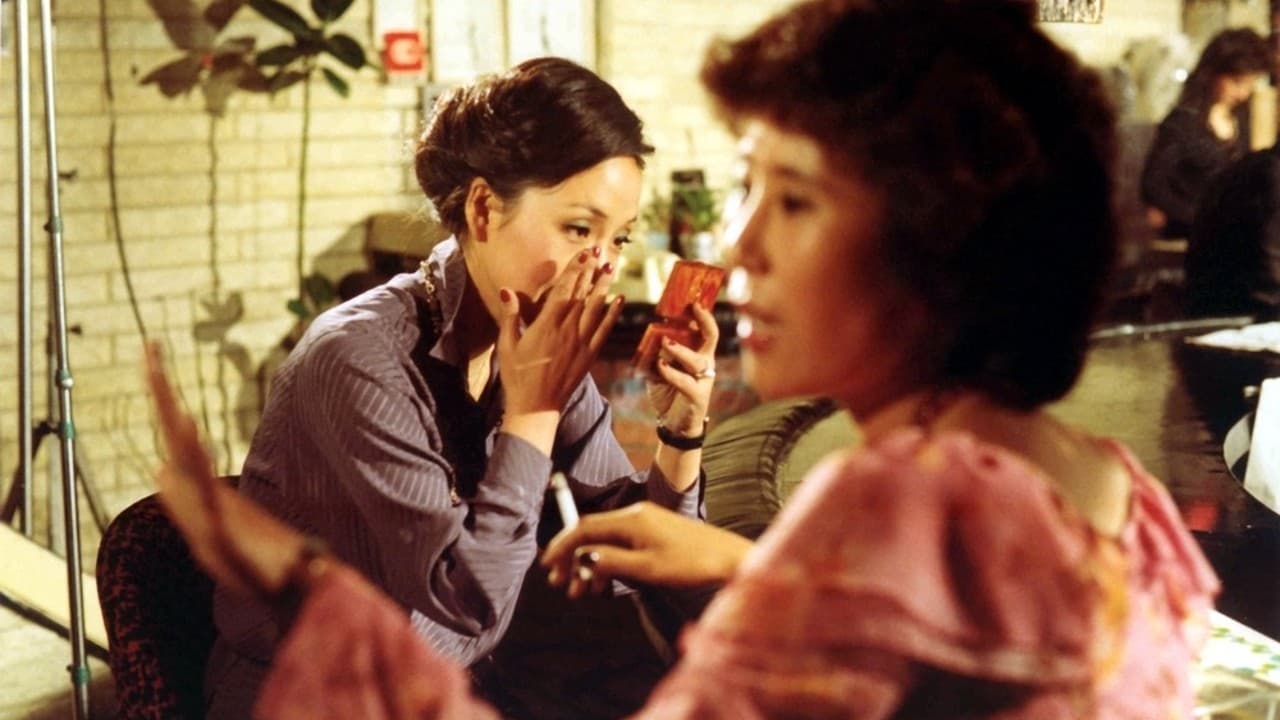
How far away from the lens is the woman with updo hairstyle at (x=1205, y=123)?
4676mm

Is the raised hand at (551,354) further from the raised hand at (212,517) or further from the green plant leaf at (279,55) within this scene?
the green plant leaf at (279,55)

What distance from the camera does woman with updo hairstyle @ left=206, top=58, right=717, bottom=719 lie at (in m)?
1.39

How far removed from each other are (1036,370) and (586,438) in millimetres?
1029

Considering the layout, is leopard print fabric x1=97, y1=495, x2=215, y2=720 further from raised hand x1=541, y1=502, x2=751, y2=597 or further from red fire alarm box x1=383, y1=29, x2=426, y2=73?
red fire alarm box x1=383, y1=29, x2=426, y2=73

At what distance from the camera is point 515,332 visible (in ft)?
4.75

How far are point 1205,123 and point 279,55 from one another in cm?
327

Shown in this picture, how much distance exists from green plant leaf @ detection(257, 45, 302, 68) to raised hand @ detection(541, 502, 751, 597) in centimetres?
341

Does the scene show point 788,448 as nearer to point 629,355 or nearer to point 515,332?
point 515,332

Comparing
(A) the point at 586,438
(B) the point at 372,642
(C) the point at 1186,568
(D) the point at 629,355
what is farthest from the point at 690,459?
(D) the point at 629,355

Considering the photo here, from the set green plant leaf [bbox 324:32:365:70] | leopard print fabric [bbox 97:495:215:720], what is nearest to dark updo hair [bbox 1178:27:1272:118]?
green plant leaf [bbox 324:32:365:70]

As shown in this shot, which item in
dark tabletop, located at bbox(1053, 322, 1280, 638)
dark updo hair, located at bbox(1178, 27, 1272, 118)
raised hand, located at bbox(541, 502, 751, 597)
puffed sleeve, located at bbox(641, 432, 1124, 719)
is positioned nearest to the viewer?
puffed sleeve, located at bbox(641, 432, 1124, 719)

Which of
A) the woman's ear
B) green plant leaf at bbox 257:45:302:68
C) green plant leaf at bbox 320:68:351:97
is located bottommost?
the woman's ear

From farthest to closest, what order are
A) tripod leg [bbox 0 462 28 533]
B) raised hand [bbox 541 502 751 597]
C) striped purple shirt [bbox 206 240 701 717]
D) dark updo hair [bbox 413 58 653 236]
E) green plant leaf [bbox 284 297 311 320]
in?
green plant leaf [bbox 284 297 311 320] < tripod leg [bbox 0 462 28 533] < dark updo hair [bbox 413 58 653 236] < striped purple shirt [bbox 206 240 701 717] < raised hand [bbox 541 502 751 597]

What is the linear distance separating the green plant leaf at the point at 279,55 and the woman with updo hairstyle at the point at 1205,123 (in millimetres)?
3077
